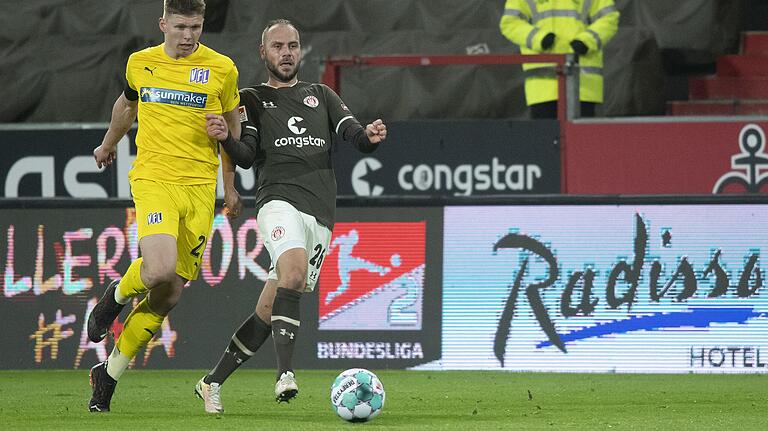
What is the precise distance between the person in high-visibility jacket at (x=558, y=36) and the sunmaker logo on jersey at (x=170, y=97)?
5.26m

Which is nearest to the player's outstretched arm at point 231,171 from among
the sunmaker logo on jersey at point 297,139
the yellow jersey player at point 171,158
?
the yellow jersey player at point 171,158

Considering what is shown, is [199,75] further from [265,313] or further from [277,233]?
[265,313]

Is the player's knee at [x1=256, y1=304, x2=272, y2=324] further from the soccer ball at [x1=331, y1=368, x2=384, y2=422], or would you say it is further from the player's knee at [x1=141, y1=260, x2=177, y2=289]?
the soccer ball at [x1=331, y1=368, x2=384, y2=422]

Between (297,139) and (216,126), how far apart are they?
0.57 metres

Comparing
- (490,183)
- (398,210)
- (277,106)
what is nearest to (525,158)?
(490,183)

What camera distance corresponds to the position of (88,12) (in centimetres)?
1481

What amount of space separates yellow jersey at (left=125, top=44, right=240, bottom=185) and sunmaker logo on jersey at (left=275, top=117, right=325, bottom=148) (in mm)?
357

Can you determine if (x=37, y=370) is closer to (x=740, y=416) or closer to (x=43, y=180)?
(x=43, y=180)

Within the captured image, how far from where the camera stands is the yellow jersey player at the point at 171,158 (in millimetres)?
7777

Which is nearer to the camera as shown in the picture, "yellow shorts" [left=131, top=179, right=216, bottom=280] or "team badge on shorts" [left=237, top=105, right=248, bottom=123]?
"yellow shorts" [left=131, top=179, right=216, bottom=280]

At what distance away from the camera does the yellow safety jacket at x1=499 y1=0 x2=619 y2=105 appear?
503 inches

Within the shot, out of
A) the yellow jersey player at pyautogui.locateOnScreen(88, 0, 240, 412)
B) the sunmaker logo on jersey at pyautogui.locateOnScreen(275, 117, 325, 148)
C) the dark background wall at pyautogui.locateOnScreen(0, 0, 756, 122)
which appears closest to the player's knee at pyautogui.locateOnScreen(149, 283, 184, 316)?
the yellow jersey player at pyautogui.locateOnScreen(88, 0, 240, 412)

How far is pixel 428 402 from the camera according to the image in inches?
328

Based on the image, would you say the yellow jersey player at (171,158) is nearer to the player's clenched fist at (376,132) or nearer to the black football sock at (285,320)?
the black football sock at (285,320)
